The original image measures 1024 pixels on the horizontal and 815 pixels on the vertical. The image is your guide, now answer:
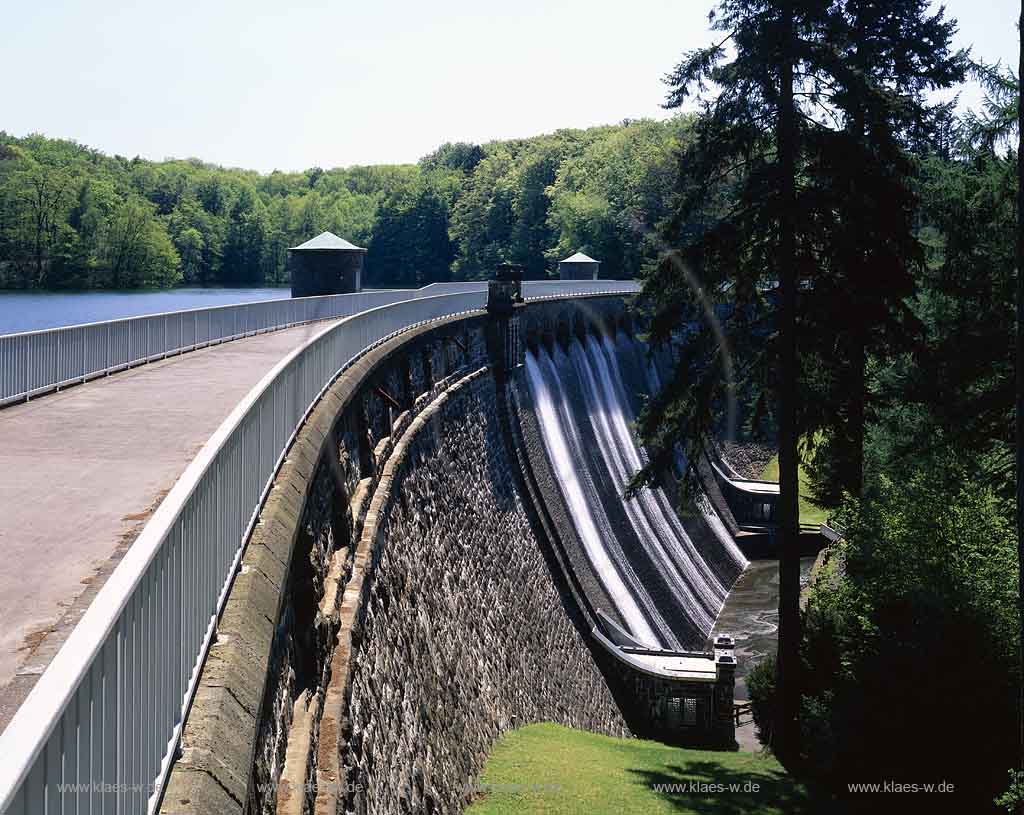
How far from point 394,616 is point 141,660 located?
28.5 feet

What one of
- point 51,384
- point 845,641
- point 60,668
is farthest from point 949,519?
point 60,668

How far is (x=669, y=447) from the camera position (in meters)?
18.1

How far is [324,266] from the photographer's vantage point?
32.1 metres

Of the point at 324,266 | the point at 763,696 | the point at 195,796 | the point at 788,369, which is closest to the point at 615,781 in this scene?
the point at 763,696

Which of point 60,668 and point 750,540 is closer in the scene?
point 60,668

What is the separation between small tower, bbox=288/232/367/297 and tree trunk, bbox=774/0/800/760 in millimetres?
17273

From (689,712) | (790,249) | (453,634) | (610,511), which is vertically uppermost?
(790,249)

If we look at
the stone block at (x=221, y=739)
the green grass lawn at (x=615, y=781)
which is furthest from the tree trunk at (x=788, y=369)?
the stone block at (x=221, y=739)

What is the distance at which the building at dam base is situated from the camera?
6.29 metres

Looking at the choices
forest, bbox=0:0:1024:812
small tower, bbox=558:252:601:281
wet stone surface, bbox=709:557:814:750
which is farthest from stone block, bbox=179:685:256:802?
small tower, bbox=558:252:601:281

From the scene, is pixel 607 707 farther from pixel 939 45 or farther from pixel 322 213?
pixel 322 213

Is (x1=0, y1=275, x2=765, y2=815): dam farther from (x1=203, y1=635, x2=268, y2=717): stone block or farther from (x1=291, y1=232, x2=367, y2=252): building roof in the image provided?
(x1=291, y1=232, x2=367, y2=252): building roof

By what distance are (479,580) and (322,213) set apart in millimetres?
97979

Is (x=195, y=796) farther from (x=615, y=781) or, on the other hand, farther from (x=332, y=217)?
(x=332, y=217)
